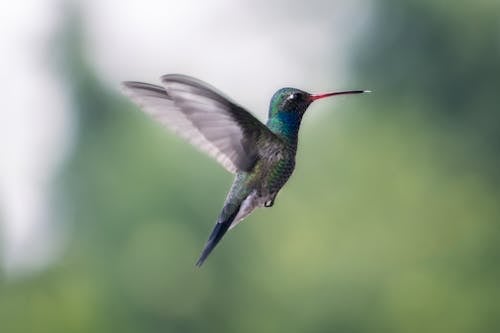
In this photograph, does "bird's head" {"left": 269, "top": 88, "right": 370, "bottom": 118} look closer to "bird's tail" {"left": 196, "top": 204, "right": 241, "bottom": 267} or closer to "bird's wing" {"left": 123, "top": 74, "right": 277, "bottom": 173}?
"bird's wing" {"left": 123, "top": 74, "right": 277, "bottom": 173}

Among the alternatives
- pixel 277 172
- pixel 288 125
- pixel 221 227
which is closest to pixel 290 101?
pixel 288 125

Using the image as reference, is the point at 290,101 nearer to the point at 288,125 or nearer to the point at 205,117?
the point at 288,125

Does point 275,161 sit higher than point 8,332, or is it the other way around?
point 275,161

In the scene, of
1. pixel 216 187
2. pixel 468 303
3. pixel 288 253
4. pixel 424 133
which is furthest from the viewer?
pixel 424 133

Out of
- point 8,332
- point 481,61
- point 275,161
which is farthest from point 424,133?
point 275,161

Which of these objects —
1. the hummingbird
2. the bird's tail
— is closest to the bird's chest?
the hummingbird

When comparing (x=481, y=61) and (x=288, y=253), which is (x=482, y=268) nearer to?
(x=288, y=253)

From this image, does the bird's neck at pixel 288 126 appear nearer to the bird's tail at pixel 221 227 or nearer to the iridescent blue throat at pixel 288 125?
the iridescent blue throat at pixel 288 125

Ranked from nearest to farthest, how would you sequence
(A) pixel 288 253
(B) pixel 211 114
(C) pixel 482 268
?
1. (B) pixel 211 114
2. (C) pixel 482 268
3. (A) pixel 288 253
